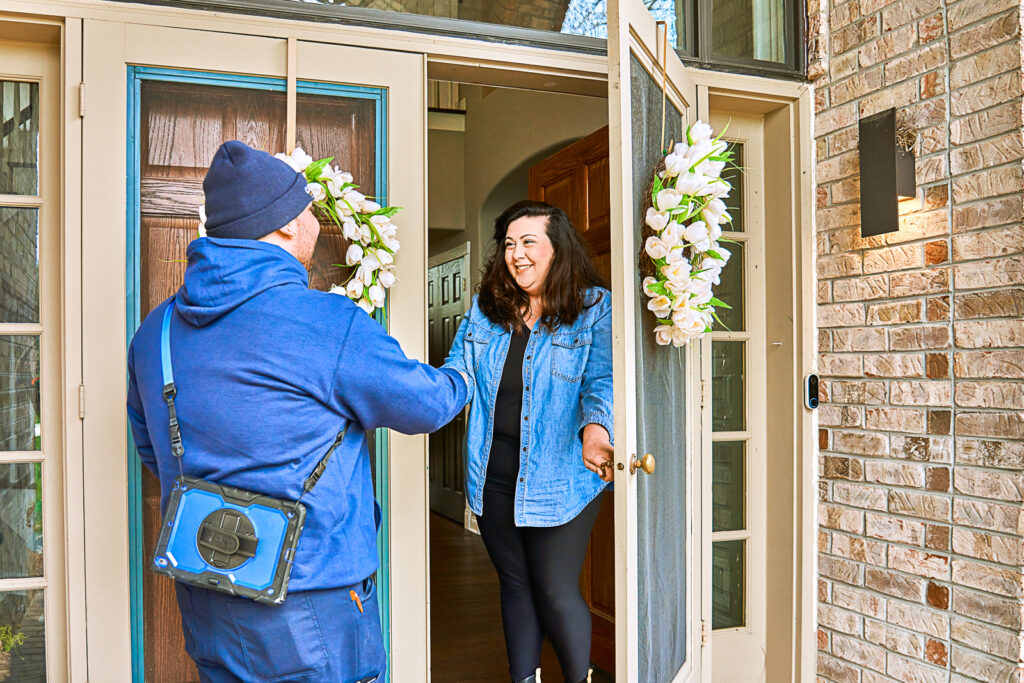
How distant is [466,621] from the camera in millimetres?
3877

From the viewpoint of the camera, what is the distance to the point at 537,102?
15.7 ft

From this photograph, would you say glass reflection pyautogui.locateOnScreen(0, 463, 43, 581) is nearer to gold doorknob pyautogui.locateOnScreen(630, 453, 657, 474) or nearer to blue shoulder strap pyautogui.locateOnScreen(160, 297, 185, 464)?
blue shoulder strap pyautogui.locateOnScreen(160, 297, 185, 464)

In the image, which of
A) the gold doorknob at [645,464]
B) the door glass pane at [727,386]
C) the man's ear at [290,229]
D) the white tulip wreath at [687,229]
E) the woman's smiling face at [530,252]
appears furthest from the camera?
the door glass pane at [727,386]

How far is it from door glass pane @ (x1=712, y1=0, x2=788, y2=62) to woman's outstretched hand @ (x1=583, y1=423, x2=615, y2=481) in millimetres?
1494

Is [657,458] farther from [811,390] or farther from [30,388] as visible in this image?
[30,388]

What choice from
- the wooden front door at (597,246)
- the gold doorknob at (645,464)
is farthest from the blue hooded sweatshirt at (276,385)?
the wooden front door at (597,246)

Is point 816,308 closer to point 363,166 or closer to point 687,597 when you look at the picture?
point 687,597

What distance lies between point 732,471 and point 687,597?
543 millimetres

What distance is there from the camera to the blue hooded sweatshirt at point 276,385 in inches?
57.7

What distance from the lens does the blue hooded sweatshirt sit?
146 centimetres

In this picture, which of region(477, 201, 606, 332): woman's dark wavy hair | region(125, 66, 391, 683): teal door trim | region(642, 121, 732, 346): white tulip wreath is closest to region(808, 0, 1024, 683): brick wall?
region(642, 121, 732, 346): white tulip wreath

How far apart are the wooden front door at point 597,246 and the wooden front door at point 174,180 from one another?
1.19m

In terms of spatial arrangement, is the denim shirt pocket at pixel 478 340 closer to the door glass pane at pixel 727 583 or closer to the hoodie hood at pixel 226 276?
the hoodie hood at pixel 226 276

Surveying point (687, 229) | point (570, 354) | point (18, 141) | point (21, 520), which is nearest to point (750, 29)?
point (687, 229)
